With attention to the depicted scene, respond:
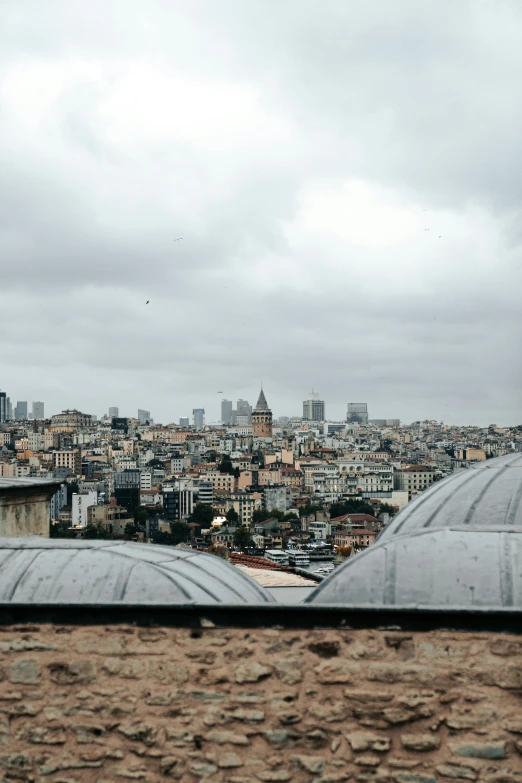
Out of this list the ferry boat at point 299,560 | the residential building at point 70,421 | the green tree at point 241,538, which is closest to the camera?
the ferry boat at point 299,560

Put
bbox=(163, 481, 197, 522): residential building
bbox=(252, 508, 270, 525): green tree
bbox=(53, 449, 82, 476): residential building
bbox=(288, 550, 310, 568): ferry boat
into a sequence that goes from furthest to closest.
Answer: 1. bbox=(53, 449, 82, 476): residential building
2. bbox=(252, 508, 270, 525): green tree
3. bbox=(163, 481, 197, 522): residential building
4. bbox=(288, 550, 310, 568): ferry boat

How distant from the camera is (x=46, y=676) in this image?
4230 mm

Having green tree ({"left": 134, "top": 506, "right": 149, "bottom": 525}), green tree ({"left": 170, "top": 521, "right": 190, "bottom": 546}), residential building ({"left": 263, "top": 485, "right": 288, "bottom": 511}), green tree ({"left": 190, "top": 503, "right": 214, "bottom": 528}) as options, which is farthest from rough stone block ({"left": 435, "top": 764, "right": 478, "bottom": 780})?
residential building ({"left": 263, "top": 485, "right": 288, "bottom": 511})

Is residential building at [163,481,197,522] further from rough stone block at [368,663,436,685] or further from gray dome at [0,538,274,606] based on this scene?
rough stone block at [368,663,436,685]

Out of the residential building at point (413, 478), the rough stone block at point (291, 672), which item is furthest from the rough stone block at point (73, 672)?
the residential building at point (413, 478)

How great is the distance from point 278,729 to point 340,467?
446 feet

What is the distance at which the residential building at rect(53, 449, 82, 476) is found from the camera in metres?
133

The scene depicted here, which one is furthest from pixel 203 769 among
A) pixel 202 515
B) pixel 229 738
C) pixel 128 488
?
pixel 128 488

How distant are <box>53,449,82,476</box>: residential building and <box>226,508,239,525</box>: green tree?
41459 mm

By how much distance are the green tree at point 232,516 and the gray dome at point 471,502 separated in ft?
277

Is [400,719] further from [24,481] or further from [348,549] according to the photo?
[348,549]

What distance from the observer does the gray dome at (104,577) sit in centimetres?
450

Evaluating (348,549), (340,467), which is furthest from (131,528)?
(348,549)

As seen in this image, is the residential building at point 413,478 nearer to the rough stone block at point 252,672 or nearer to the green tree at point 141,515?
the green tree at point 141,515
